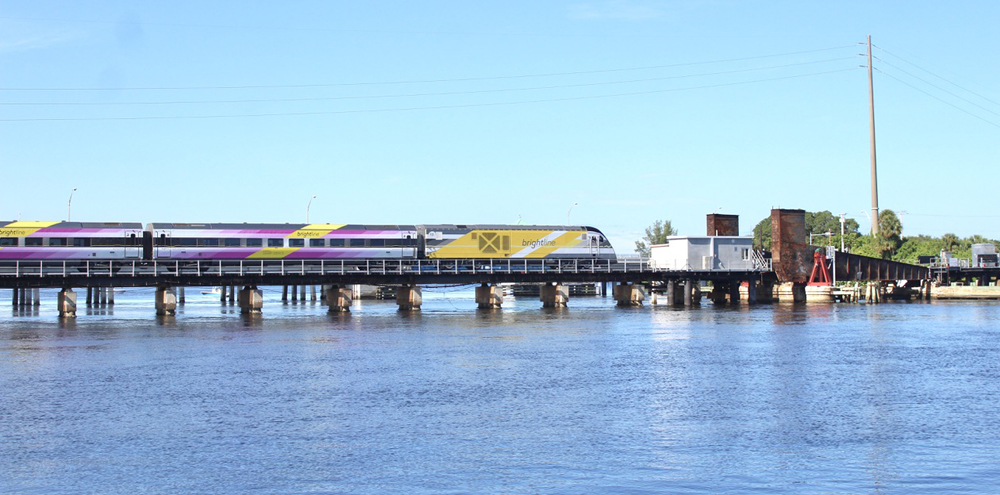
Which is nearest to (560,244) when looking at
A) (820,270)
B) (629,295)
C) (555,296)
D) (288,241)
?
(555,296)

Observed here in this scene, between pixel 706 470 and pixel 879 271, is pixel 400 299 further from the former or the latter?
pixel 706 470

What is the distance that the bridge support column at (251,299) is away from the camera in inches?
3278

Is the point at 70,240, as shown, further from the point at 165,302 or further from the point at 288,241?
the point at 288,241

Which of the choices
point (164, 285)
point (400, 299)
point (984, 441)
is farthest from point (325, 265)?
point (984, 441)

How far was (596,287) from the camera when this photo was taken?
15875 centimetres

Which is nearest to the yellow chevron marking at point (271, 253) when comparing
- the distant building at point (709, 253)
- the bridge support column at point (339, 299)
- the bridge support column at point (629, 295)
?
the bridge support column at point (339, 299)

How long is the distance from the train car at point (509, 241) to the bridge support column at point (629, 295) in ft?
21.2

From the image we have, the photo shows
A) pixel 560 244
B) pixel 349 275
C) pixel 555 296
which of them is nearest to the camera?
pixel 349 275

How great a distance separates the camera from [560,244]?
89875 mm

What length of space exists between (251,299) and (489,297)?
A: 2008 cm

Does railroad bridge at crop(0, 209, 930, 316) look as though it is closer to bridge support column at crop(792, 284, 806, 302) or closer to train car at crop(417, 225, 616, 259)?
bridge support column at crop(792, 284, 806, 302)

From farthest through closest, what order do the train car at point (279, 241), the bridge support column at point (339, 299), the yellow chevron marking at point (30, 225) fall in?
the bridge support column at point (339, 299) < the train car at point (279, 241) < the yellow chevron marking at point (30, 225)

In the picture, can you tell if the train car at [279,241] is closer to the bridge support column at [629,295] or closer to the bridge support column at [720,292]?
the bridge support column at [629,295]

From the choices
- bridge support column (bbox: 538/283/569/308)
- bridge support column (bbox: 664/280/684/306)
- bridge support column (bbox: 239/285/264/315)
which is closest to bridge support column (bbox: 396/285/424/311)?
bridge support column (bbox: 239/285/264/315)
